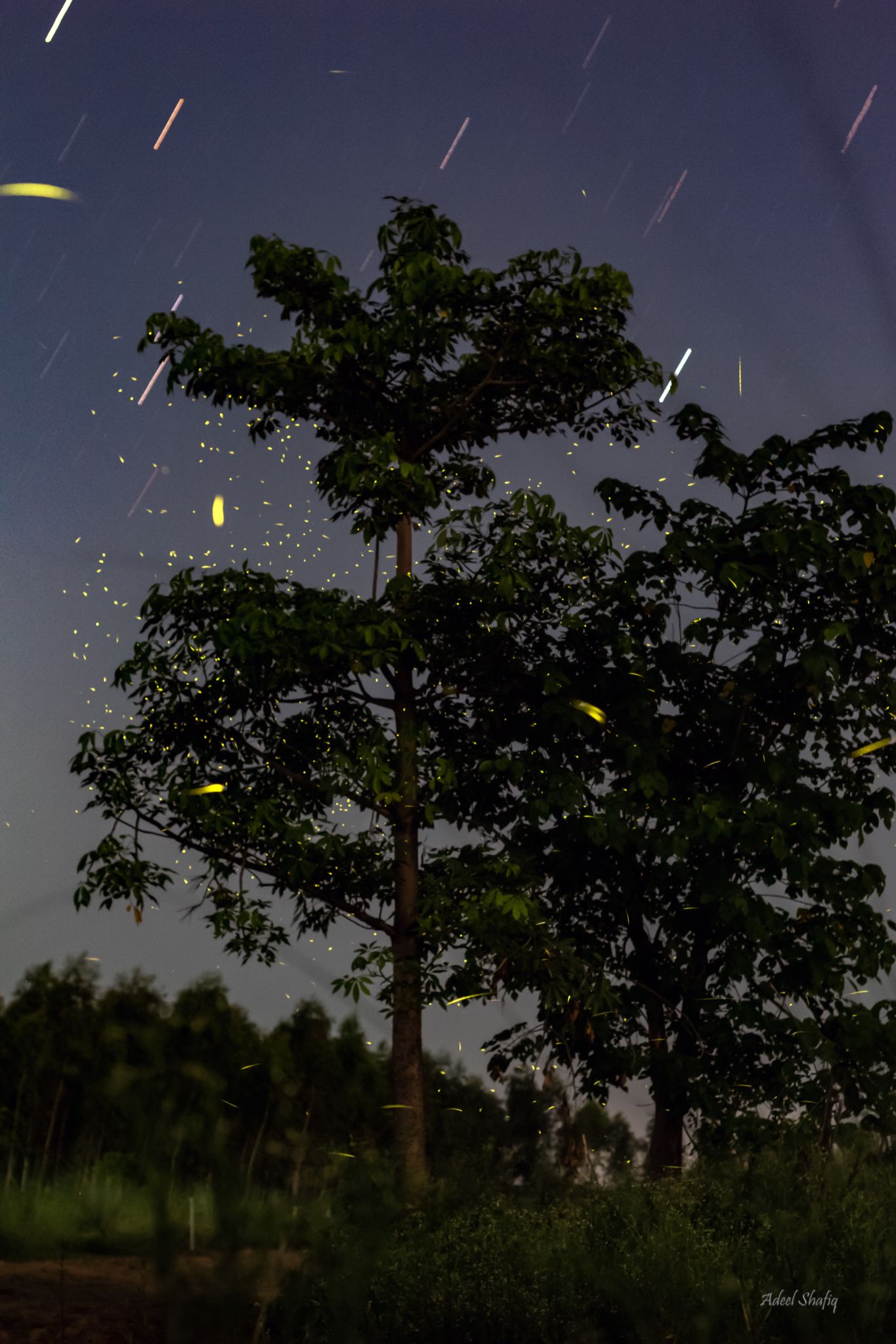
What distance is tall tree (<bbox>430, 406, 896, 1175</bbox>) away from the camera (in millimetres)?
11688

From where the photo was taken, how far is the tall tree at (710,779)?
11.7m

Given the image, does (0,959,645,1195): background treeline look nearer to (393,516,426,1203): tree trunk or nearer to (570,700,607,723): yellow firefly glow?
(393,516,426,1203): tree trunk

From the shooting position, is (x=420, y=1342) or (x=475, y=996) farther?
(x=475, y=996)

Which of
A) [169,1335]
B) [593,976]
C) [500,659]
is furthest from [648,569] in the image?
[169,1335]

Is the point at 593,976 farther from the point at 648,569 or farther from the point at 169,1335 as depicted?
the point at 169,1335

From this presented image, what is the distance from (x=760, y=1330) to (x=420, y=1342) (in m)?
1.76

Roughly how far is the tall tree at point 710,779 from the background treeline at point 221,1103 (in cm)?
109

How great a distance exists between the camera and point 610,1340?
23.1 feet

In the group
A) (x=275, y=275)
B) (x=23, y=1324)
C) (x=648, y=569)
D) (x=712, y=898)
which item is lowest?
(x=23, y=1324)

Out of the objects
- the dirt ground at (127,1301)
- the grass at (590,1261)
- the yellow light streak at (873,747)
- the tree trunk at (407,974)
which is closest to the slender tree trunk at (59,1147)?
the grass at (590,1261)

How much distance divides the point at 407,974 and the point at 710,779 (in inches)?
152

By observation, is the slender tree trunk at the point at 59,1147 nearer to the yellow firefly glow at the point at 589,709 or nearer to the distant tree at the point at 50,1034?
the distant tree at the point at 50,1034

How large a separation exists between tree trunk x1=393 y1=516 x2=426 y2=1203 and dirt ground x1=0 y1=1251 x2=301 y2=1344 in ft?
6.66

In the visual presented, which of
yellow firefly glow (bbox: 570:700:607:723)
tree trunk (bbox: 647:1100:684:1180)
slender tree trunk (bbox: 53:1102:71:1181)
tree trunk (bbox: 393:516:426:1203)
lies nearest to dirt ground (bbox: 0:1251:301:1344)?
slender tree trunk (bbox: 53:1102:71:1181)
